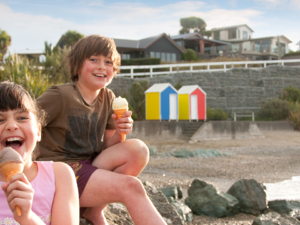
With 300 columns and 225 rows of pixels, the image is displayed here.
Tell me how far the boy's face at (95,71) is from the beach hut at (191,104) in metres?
11.4

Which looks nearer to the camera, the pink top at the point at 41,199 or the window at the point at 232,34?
the pink top at the point at 41,199

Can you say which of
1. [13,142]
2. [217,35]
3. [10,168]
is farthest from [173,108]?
[217,35]

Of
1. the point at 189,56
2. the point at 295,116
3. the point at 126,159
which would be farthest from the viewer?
the point at 189,56

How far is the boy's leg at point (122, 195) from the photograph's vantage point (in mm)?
1824

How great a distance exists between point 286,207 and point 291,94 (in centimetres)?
1540

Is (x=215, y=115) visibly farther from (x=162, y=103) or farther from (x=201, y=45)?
(x=201, y=45)

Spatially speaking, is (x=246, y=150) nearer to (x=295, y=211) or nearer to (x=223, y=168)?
(x=223, y=168)

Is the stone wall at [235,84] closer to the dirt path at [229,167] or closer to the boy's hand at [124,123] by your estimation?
the dirt path at [229,167]

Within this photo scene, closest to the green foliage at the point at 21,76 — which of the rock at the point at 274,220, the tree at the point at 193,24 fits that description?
the rock at the point at 274,220

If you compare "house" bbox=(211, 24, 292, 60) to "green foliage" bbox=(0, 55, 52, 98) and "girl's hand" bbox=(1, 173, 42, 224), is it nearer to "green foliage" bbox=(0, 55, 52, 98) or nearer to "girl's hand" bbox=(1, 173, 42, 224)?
"green foliage" bbox=(0, 55, 52, 98)

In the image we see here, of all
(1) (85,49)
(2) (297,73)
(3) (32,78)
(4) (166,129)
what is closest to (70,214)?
(1) (85,49)

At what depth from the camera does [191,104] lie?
45.3ft

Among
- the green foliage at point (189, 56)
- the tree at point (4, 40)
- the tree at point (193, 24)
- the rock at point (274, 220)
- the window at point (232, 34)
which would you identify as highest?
the tree at point (193, 24)

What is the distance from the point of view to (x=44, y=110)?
2.14m
